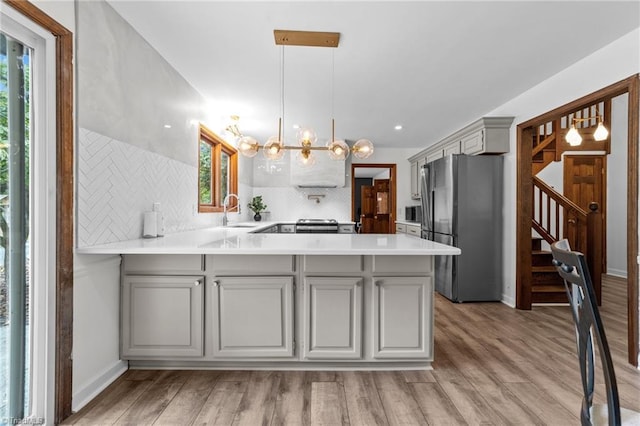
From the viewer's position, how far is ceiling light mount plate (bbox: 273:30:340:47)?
7.52 feet

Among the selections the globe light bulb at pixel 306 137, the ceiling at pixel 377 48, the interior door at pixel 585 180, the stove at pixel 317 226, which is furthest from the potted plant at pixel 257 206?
the interior door at pixel 585 180

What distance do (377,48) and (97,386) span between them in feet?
9.82

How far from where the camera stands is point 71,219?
1.74 meters

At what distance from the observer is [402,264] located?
2211mm

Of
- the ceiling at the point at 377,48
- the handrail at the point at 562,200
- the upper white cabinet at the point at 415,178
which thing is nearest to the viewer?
the ceiling at the point at 377,48

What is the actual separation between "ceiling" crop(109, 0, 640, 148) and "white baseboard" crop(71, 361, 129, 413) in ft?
7.62

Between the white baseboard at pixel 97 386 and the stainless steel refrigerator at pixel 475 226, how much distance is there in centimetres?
350

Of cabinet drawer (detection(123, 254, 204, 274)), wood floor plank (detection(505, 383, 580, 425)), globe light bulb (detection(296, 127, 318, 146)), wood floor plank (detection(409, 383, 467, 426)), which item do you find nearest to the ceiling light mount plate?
globe light bulb (detection(296, 127, 318, 146))

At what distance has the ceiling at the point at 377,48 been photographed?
206 cm

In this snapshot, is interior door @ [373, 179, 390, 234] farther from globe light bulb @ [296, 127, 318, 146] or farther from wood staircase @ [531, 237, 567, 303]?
globe light bulb @ [296, 127, 318, 146]

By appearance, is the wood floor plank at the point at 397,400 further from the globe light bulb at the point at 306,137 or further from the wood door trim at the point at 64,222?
the globe light bulb at the point at 306,137

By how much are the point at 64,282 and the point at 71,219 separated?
0.33m

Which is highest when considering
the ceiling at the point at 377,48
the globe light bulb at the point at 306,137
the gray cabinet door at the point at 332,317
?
the ceiling at the point at 377,48

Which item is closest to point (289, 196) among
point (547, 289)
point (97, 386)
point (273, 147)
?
point (273, 147)
